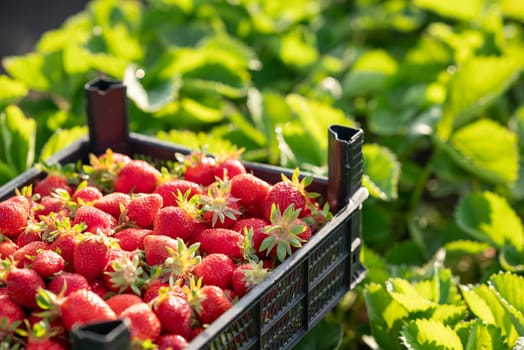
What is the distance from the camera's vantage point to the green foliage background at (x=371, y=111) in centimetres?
179

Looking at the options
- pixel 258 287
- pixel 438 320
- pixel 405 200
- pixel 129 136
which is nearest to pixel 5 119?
pixel 129 136

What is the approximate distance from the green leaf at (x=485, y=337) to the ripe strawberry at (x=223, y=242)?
1.46 feet

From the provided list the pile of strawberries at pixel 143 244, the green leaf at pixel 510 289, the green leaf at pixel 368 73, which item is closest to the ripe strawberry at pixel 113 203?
the pile of strawberries at pixel 143 244

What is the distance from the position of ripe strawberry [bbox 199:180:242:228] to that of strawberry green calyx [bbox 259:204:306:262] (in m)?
0.09

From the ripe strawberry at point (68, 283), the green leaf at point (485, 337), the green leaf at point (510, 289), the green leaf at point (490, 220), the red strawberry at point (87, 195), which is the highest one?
the red strawberry at point (87, 195)

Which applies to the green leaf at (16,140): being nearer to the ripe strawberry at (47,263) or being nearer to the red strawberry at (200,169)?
the red strawberry at (200,169)

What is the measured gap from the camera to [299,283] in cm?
145

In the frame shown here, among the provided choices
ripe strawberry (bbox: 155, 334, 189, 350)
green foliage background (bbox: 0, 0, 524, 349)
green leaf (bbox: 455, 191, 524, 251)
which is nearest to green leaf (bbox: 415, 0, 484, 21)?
green foliage background (bbox: 0, 0, 524, 349)

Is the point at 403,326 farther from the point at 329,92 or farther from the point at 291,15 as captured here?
the point at 291,15

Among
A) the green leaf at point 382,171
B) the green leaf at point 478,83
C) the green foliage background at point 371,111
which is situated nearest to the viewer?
the green foliage background at point 371,111

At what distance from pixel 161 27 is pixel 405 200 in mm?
971

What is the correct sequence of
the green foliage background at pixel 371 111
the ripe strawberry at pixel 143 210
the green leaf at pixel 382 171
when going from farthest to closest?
the green leaf at pixel 382 171 → the green foliage background at pixel 371 111 → the ripe strawberry at pixel 143 210

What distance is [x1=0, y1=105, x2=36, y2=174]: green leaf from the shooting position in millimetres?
1985

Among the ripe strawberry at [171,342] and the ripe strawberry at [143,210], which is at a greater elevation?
the ripe strawberry at [143,210]
